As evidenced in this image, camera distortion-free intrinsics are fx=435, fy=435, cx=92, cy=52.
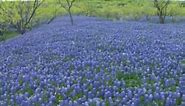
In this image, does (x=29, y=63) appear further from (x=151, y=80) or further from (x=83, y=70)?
(x=151, y=80)

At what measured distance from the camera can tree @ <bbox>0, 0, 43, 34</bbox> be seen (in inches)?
1278

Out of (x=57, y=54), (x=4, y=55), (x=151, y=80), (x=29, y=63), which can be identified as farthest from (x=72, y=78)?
(x=4, y=55)

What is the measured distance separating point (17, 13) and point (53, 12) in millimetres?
21085

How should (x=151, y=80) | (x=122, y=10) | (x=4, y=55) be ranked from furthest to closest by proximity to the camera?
(x=122, y=10), (x=4, y=55), (x=151, y=80)

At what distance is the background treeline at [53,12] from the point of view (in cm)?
3328

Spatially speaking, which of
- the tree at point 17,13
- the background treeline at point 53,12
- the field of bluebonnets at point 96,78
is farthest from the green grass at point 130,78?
the background treeline at point 53,12

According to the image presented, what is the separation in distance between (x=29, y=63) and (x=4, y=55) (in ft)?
9.89

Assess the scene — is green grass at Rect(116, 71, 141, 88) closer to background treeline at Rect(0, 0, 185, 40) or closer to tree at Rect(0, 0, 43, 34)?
tree at Rect(0, 0, 43, 34)

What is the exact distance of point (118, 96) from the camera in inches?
285

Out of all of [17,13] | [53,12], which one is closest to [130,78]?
[17,13]

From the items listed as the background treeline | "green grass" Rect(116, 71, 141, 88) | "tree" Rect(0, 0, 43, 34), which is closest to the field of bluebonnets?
"green grass" Rect(116, 71, 141, 88)

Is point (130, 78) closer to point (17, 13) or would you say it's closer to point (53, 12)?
point (17, 13)

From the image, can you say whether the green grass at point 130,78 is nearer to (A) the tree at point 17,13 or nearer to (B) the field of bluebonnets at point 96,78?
(B) the field of bluebonnets at point 96,78

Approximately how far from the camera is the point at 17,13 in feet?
109
